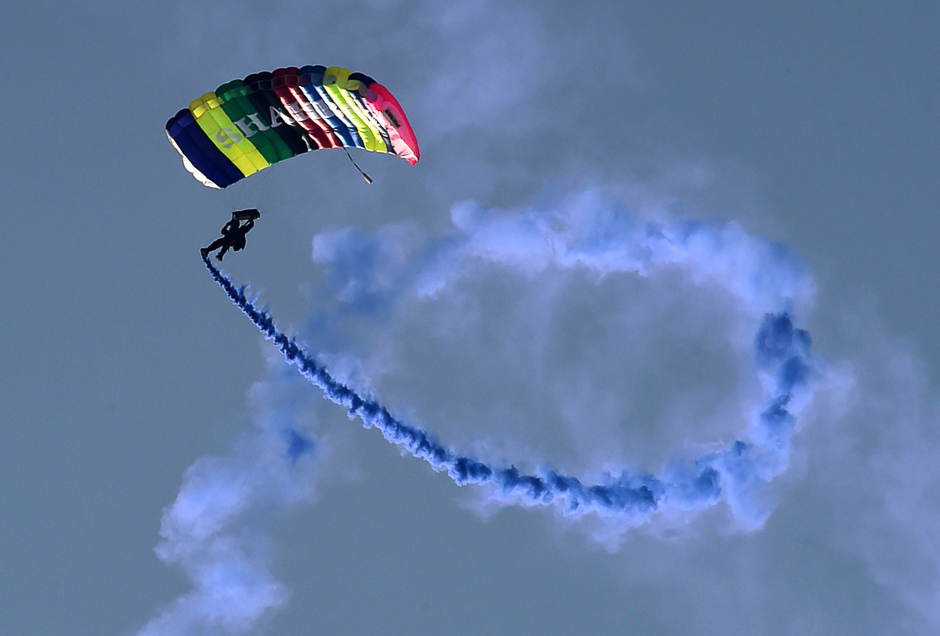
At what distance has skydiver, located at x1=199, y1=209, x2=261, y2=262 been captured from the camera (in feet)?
143

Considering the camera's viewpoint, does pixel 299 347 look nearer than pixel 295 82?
No

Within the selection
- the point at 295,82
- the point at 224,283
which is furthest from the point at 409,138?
the point at 224,283

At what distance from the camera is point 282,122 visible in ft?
143

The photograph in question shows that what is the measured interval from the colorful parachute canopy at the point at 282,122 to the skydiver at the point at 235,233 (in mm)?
1517

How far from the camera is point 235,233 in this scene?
43.6 m

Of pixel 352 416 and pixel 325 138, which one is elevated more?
pixel 325 138

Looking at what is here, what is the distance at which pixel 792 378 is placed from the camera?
4656 cm

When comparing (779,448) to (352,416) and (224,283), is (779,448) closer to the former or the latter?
(352,416)

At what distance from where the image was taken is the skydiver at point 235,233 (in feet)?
143

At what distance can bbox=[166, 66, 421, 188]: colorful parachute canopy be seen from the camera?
4169 cm

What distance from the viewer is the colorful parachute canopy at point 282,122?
41688 mm

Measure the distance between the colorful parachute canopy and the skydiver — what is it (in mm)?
1517

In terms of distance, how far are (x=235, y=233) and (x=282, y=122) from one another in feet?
9.70

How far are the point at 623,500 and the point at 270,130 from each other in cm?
1337
